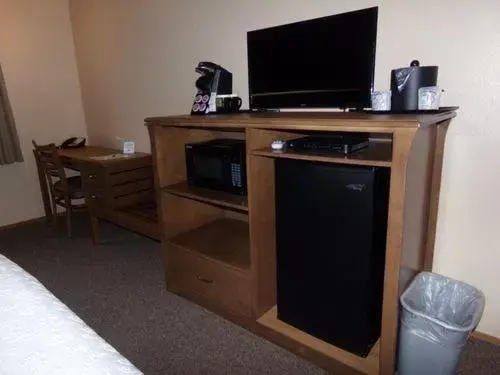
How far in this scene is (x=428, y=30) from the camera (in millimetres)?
1580

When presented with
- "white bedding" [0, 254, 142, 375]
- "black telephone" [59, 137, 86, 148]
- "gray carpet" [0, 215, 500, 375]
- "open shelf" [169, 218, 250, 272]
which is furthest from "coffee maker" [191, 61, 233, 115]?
"black telephone" [59, 137, 86, 148]

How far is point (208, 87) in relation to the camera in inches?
83.3

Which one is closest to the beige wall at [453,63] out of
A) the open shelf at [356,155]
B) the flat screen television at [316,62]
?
the flat screen television at [316,62]

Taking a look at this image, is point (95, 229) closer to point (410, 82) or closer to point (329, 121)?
point (329, 121)

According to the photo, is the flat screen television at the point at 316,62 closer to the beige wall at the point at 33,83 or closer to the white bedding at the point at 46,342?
the white bedding at the point at 46,342

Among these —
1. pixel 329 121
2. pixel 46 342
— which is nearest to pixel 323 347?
pixel 329 121

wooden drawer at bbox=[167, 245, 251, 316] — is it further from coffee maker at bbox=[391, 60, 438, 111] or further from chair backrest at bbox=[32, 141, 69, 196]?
chair backrest at bbox=[32, 141, 69, 196]

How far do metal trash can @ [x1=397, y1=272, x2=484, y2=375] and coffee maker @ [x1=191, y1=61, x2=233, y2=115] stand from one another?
1.43 meters

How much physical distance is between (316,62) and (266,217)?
815 mm

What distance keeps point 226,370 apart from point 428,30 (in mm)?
1804

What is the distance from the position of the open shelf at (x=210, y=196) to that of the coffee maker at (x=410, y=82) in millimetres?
856

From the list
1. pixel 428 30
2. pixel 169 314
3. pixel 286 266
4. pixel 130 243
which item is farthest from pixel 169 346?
pixel 428 30

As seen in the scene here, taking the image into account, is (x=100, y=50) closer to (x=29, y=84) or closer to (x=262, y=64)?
(x=29, y=84)

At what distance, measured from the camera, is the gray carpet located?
1667 mm
